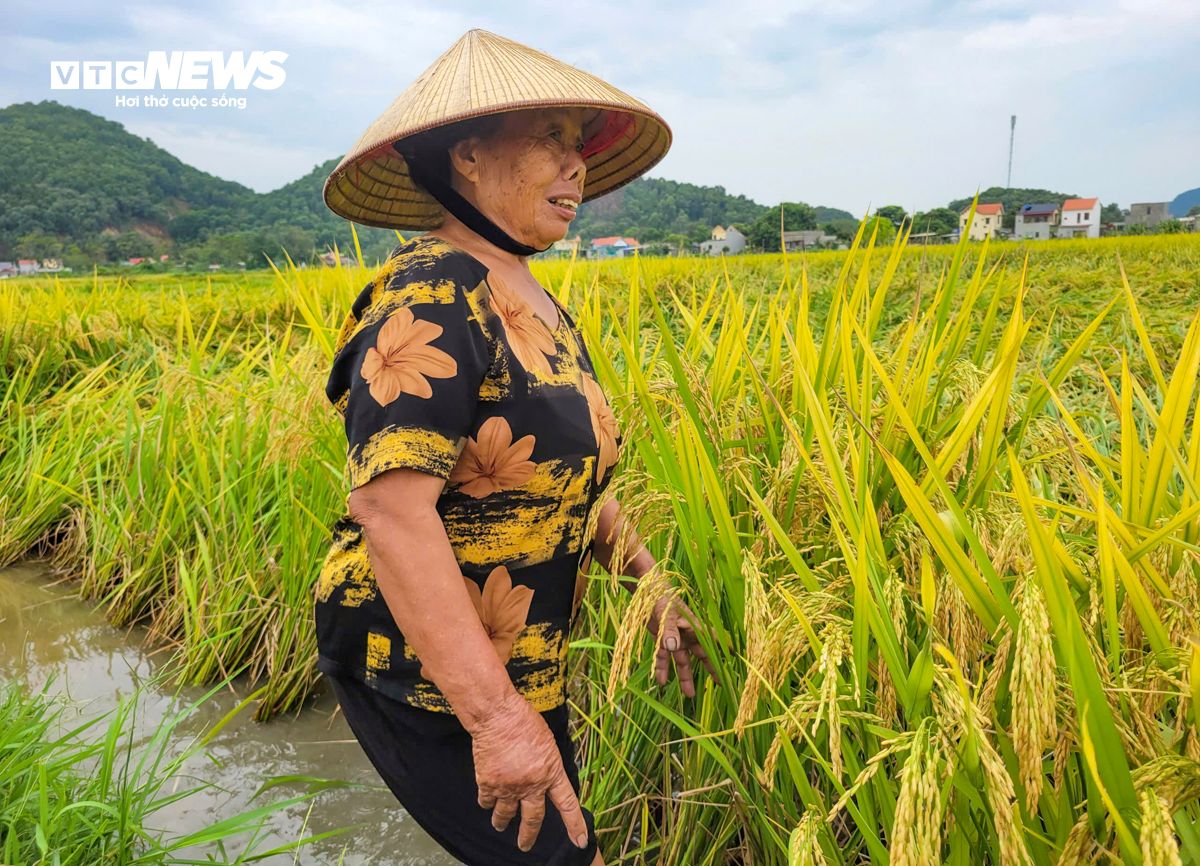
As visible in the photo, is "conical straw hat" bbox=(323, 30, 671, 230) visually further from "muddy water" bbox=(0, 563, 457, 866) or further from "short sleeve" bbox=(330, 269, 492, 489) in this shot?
"muddy water" bbox=(0, 563, 457, 866)

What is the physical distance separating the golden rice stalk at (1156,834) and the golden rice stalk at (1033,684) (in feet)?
0.25

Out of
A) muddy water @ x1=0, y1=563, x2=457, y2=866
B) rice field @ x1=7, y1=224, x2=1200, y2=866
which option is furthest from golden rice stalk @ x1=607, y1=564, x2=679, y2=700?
muddy water @ x1=0, y1=563, x2=457, y2=866

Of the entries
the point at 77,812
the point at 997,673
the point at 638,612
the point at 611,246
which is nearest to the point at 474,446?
the point at 638,612

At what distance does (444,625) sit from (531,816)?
31cm

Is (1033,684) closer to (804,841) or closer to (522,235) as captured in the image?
(804,841)

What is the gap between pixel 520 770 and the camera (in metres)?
0.96

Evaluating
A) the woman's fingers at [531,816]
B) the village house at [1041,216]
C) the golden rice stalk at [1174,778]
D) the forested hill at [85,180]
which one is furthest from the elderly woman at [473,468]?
the village house at [1041,216]

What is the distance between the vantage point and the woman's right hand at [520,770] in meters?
0.95

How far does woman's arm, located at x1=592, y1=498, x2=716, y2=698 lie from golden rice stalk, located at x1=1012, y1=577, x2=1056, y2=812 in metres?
0.68

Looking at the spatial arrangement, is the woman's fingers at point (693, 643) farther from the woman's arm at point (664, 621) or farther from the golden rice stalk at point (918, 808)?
the golden rice stalk at point (918, 808)

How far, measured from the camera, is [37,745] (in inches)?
59.2

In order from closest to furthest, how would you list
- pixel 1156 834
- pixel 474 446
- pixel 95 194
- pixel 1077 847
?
pixel 1156 834 → pixel 1077 847 → pixel 474 446 → pixel 95 194

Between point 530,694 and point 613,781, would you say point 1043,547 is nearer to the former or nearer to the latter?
point 530,694

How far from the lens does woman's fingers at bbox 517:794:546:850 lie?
3.27ft
